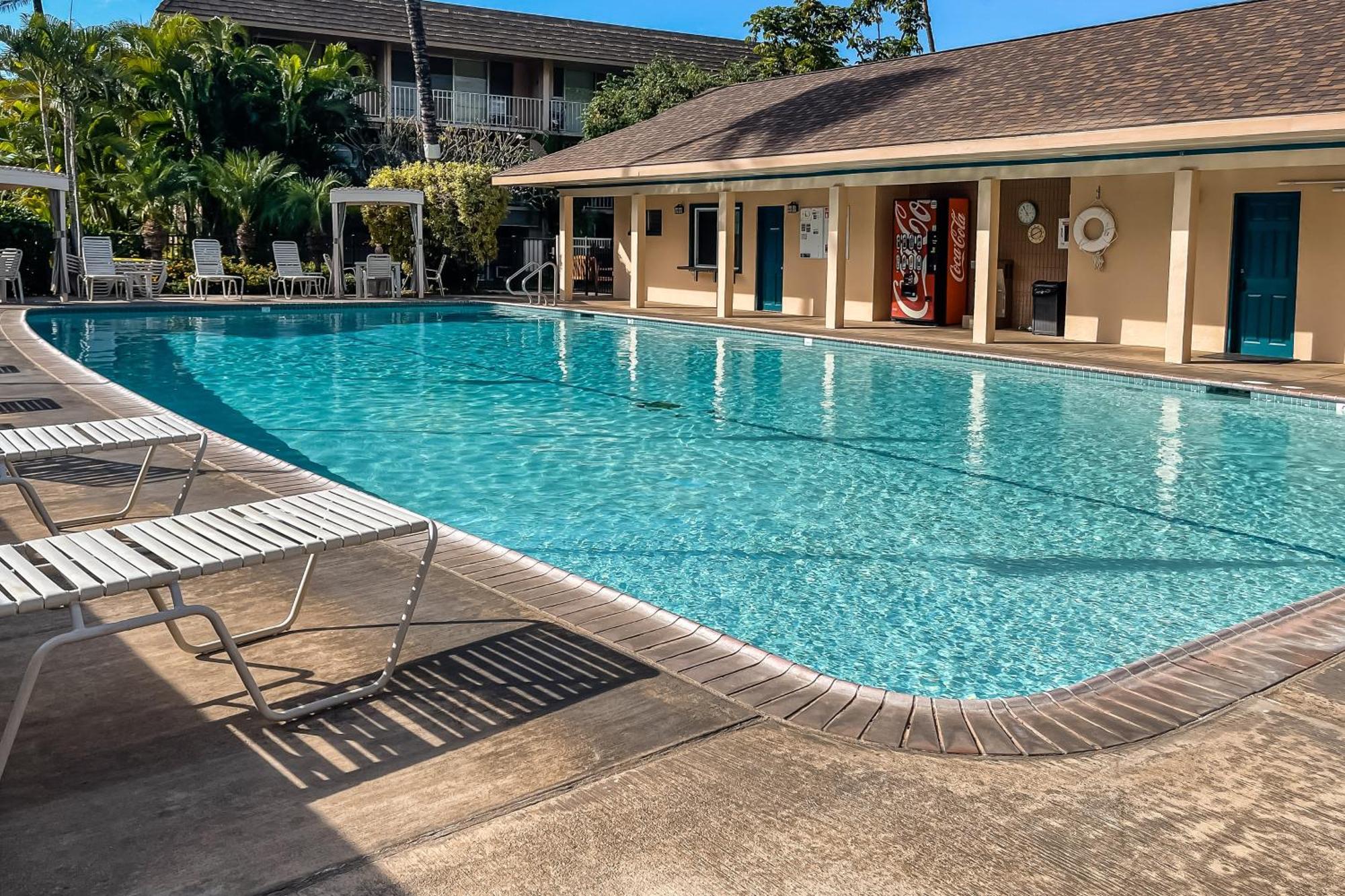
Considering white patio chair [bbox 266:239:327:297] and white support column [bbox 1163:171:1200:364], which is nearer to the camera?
white support column [bbox 1163:171:1200:364]

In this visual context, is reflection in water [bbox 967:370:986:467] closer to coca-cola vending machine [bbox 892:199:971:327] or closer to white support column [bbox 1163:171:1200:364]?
white support column [bbox 1163:171:1200:364]

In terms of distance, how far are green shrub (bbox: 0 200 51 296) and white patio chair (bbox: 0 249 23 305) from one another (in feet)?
5.74

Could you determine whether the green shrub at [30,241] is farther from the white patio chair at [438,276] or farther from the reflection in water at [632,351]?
the reflection in water at [632,351]

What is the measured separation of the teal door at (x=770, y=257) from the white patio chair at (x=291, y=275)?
856 cm

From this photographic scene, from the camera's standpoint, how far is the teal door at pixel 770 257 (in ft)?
71.3

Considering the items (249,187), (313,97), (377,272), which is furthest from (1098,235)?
(313,97)

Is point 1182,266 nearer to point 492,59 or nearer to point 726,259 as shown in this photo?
point 726,259

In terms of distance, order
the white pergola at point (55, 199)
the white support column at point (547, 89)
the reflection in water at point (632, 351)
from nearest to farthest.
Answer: the reflection in water at point (632, 351) → the white pergola at point (55, 199) → the white support column at point (547, 89)

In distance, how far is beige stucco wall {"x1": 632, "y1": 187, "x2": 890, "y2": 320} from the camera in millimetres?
20156

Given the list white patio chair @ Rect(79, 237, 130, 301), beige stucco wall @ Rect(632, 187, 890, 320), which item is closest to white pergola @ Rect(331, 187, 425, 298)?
white patio chair @ Rect(79, 237, 130, 301)

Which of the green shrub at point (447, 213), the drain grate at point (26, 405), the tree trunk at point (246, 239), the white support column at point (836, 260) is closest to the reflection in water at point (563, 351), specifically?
the white support column at point (836, 260)

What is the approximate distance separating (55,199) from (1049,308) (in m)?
16.5

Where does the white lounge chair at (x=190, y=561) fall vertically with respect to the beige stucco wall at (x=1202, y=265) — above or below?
below

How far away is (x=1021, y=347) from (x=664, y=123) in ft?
33.9
